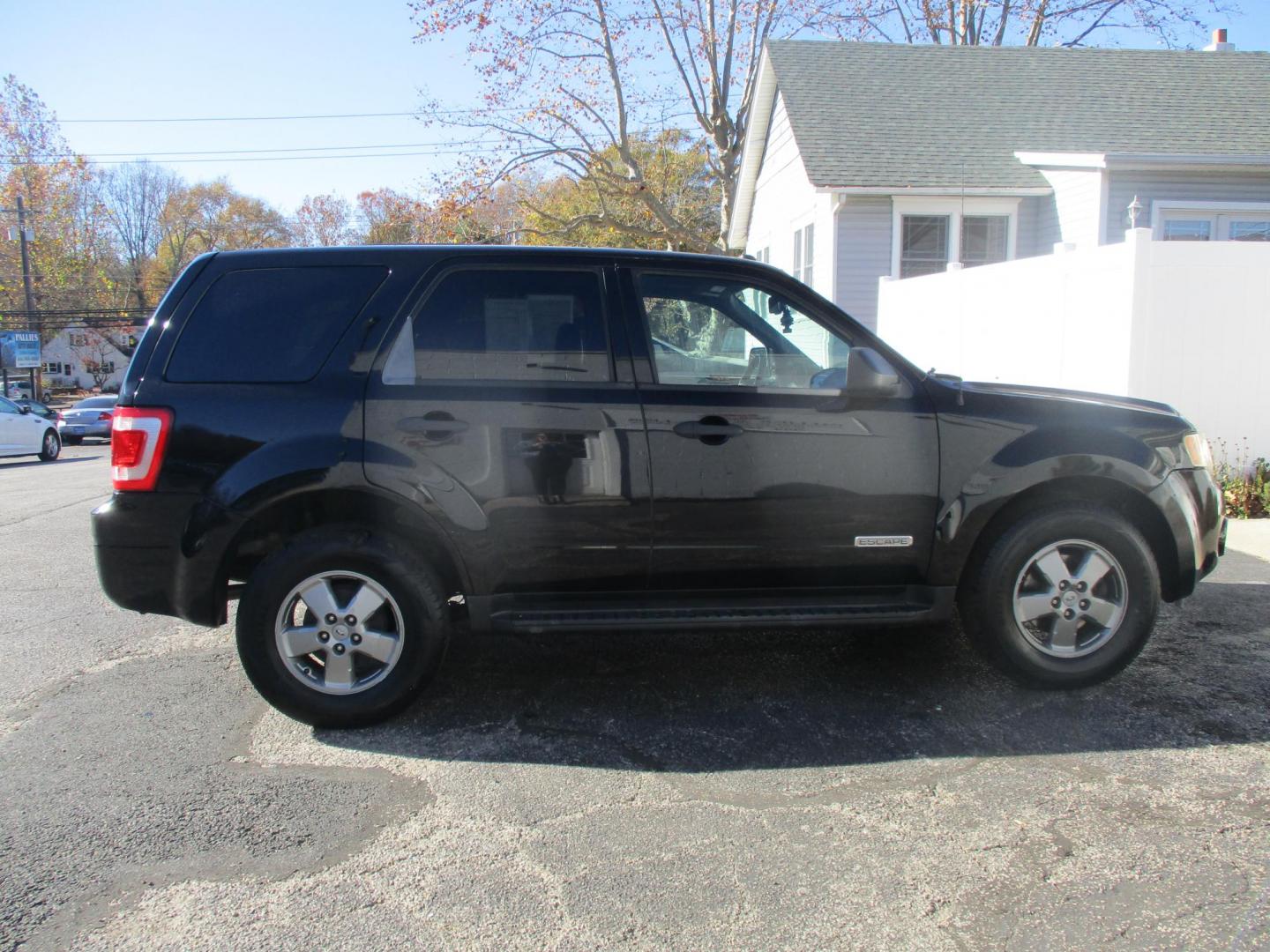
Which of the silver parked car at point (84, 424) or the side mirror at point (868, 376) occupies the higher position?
the side mirror at point (868, 376)

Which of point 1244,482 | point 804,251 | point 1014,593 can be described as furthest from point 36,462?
point 1244,482

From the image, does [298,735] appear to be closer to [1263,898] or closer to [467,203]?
[1263,898]

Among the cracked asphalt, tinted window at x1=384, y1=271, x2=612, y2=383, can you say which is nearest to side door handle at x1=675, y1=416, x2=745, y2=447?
tinted window at x1=384, y1=271, x2=612, y2=383

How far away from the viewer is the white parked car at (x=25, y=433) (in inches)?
733

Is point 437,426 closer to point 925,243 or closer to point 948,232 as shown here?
point 925,243

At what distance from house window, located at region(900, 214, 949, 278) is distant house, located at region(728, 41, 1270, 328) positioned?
2cm

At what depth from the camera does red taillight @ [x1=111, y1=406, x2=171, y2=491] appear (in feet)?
12.5

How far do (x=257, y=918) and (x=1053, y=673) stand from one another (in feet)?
10.9


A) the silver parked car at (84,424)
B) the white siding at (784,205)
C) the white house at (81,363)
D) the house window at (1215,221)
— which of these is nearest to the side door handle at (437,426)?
the white siding at (784,205)

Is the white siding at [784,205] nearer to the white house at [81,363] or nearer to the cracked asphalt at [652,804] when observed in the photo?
the cracked asphalt at [652,804]

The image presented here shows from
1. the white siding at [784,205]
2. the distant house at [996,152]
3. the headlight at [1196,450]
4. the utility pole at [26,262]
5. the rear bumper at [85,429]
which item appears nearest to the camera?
the headlight at [1196,450]

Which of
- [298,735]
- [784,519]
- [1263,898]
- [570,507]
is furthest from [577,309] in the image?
[1263,898]

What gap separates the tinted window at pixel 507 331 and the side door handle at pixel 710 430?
1.29ft

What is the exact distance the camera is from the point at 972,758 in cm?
366
